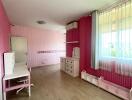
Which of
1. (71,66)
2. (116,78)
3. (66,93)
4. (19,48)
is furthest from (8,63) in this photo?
(116,78)

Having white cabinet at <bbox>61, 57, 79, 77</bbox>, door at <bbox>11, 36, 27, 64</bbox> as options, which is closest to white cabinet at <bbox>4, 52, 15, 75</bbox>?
white cabinet at <bbox>61, 57, 79, 77</bbox>

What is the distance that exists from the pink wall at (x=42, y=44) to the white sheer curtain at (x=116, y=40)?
13.0 ft

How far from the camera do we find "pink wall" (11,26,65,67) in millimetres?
5756

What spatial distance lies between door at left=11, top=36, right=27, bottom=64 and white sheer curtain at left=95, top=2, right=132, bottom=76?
3.83m

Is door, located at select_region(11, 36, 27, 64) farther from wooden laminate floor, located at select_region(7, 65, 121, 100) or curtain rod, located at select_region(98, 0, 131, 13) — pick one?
curtain rod, located at select_region(98, 0, 131, 13)

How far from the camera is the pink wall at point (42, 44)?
5.76m

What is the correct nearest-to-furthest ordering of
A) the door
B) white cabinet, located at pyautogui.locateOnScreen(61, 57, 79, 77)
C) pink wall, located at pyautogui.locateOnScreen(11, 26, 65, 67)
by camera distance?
1. white cabinet, located at pyautogui.locateOnScreen(61, 57, 79, 77)
2. the door
3. pink wall, located at pyautogui.locateOnScreen(11, 26, 65, 67)

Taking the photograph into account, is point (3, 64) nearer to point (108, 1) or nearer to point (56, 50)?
point (108, 1)

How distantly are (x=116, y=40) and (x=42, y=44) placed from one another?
4610 millimetres

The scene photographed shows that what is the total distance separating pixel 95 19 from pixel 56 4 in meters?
1.36

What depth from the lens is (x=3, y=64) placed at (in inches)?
98.7

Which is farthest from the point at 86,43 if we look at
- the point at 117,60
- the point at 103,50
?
the point at 117,60

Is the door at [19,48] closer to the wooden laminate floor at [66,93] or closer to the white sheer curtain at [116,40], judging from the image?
the wooden laminate floor at [66,93]

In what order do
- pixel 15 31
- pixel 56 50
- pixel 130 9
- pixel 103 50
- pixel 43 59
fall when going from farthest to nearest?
1. pixel 56 50
2. pixel 43 59
3. pixel 15 31
4. pixel 103 50
5. pixel 130 9
